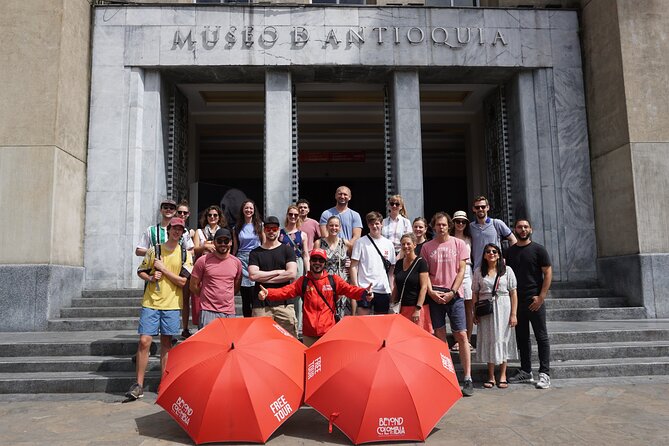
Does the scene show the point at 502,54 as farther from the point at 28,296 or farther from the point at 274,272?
the point at 28,296

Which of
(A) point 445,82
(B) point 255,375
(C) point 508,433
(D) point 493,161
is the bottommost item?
(C) point 508,433

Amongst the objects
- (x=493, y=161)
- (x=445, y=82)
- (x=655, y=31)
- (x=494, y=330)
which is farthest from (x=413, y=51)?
(x=494, y=330)

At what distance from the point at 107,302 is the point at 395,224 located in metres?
5.61

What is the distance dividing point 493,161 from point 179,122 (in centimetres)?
780

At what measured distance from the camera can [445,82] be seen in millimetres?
11578

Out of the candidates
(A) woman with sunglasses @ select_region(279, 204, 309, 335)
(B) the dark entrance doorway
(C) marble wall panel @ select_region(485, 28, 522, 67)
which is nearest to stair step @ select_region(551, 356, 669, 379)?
(A) woman with sunglasses @ select_region(279, 204, 309, 335)

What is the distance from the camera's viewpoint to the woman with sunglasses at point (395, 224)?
6.88m

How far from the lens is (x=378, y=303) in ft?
19.0

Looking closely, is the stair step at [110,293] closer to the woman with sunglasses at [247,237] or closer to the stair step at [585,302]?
the woman with sunglasses at [247,237]

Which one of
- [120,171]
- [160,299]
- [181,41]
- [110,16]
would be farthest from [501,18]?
[160,299]

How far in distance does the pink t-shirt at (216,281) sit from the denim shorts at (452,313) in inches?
93.3

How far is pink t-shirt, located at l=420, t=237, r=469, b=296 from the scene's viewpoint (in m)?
5.82

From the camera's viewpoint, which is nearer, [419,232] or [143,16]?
[419,232]

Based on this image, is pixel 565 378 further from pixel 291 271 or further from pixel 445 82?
pixel 445 82
